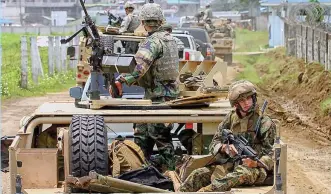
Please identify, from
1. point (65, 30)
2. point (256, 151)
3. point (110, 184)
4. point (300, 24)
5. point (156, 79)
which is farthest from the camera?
point (65, 30)

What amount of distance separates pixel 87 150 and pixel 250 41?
165 feet

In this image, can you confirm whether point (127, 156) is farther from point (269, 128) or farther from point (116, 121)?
point (269, 128)

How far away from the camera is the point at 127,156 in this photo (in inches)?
297

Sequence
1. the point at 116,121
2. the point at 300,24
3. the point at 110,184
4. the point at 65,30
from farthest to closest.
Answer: the point at 65,30 < the point at 300,24 < the point at 116,121 < the point at 110,184

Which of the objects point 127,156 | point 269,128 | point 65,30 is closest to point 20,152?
point 127,156

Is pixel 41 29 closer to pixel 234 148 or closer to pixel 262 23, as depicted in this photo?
pixel 262 23

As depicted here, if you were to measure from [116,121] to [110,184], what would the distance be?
4.57 ft

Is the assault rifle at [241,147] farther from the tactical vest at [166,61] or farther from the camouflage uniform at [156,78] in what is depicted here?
the tactical vest at [166,61]

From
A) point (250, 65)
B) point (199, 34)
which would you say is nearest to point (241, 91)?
point (199, 34)

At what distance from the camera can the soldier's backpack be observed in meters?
7.34

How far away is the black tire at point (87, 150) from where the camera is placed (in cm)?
695

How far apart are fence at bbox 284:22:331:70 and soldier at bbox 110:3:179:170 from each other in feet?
39.3

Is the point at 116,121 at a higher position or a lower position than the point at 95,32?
lower

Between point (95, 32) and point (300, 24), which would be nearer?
point (95, 32)
